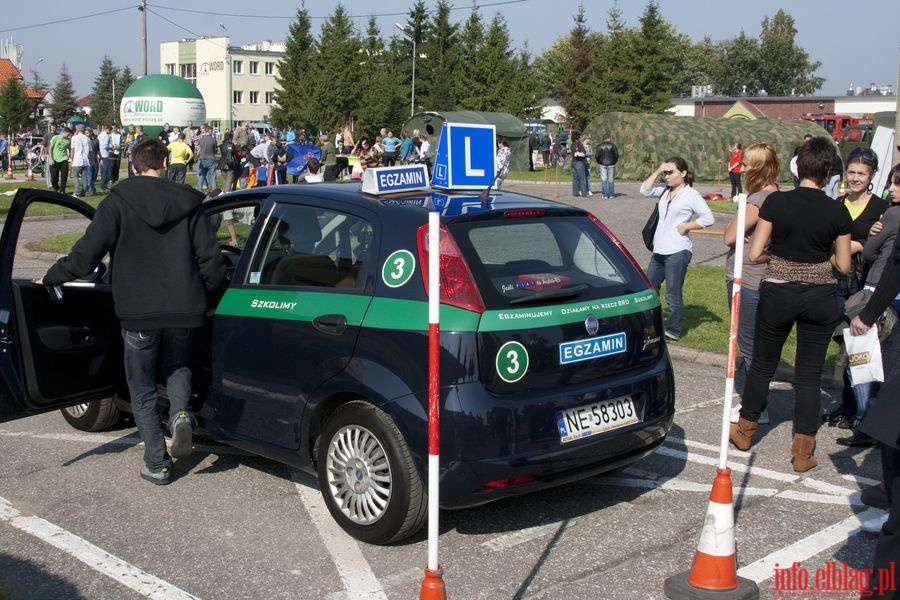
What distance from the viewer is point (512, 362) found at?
4.57 m

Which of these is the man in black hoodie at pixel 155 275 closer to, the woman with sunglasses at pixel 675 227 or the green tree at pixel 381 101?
the woman with sunglasses at pixel 675 227

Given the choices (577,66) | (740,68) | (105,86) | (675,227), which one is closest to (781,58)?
(740,68)

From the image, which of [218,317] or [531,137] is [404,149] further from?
[218,317]

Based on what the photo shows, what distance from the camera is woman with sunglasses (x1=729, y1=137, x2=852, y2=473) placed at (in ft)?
19.4

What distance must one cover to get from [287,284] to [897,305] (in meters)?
3.70

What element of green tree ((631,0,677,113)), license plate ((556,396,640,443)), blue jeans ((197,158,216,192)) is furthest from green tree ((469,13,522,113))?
license plate ((556,396,640,443))

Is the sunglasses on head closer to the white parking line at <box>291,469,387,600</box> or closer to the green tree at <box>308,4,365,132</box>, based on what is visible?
the white parking line at <box>291,469,387,600</box>

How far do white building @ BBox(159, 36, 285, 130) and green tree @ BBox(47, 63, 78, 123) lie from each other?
12.6 meters

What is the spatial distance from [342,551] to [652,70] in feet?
196

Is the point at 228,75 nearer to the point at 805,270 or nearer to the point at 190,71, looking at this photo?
the point at 190,71

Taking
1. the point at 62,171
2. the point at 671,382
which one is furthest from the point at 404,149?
the point at 671,382

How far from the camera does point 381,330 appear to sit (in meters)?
4.73

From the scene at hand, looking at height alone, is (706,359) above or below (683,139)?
below

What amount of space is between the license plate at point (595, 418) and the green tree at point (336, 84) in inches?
2587
